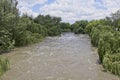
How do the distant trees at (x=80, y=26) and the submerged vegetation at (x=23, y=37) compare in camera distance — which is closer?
the submerged vegetation at (x=23, y=37)

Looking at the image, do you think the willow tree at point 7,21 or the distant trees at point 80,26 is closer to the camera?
the willow tree at point 7,21

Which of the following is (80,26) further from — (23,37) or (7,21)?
(7,21)

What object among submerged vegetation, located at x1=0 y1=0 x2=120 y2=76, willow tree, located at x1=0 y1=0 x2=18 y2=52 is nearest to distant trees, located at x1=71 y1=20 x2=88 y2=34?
submerged vegetation, located at x1=0 y1=0 x2=120 y2=76

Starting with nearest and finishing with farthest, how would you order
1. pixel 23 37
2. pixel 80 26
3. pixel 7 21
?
pixel 7 21
pixel 23 37
pixel 80 26

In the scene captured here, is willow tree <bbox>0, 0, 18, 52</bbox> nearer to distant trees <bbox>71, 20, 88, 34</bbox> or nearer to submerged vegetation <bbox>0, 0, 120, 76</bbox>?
submerged vegetation <bbox>0, 0, 120, 76</bbox>

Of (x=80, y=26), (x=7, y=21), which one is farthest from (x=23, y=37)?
(x=80, y=26)

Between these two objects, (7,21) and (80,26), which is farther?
(80,26)

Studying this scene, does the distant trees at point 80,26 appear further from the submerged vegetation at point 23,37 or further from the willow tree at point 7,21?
the willow tree at point 7,21

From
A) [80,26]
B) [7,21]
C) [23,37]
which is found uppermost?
[7,21]

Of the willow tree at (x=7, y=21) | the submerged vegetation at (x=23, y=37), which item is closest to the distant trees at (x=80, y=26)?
the submerged vegetation at (x=23, y=37)

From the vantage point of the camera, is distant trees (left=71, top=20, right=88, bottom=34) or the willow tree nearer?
the willow tree

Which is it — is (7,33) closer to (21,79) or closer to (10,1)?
(10,1)

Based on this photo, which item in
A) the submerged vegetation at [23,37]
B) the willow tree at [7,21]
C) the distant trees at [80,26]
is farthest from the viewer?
the distant trees at [80,26]

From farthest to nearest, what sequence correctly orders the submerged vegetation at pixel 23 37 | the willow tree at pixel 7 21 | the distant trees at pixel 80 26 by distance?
the distant trees at pixel 80 26 < the willow tree at pixel 7 21 < the submerged vegetation at pixel 23 37
